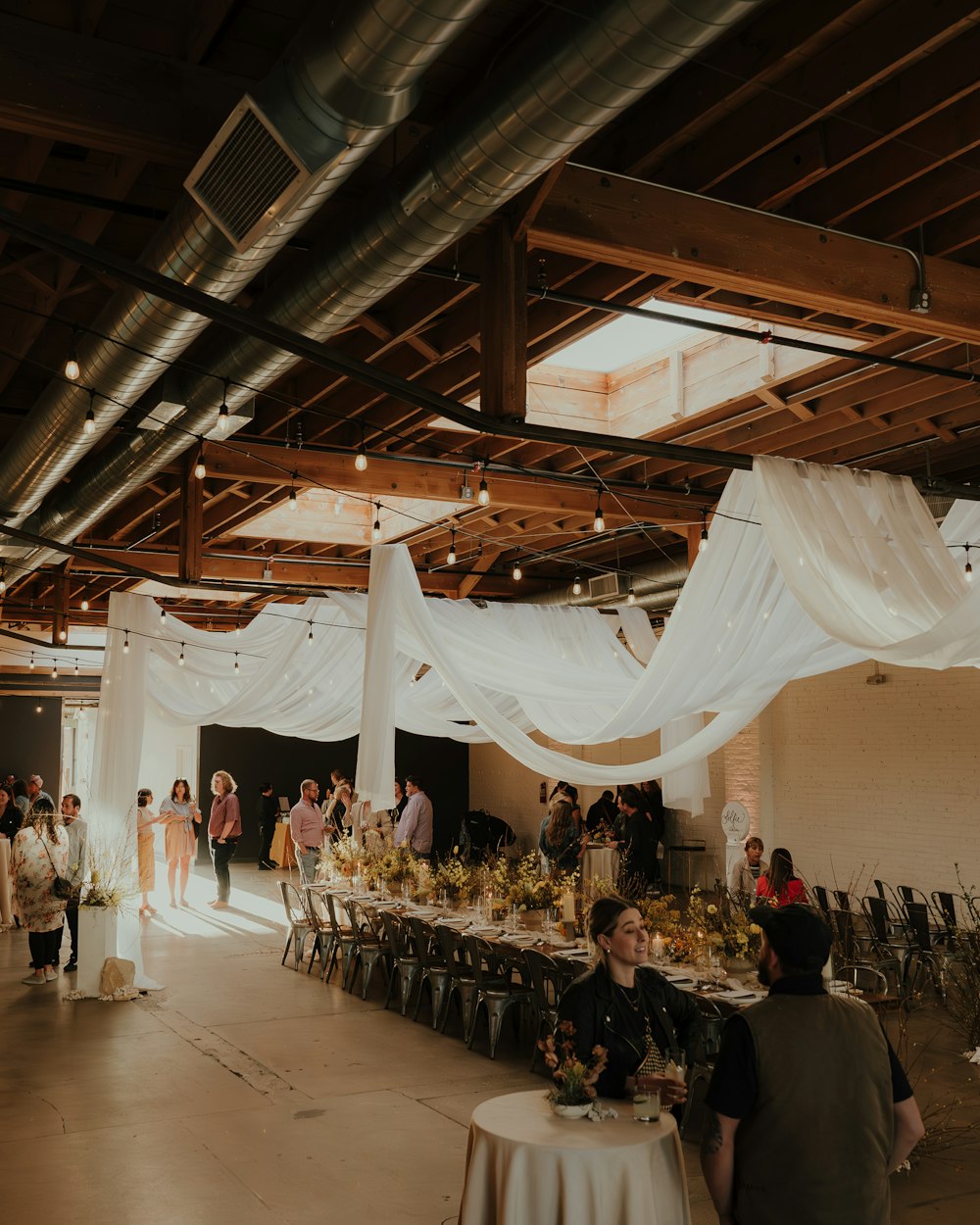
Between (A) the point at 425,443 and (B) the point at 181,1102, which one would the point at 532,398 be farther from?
(B) the point at 181,1102

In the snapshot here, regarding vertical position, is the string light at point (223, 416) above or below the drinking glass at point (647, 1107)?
above

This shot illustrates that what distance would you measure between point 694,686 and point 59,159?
435 cm

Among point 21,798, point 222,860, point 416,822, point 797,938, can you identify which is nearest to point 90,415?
point 797,938

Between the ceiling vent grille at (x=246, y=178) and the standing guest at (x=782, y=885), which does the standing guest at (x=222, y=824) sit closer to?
the standing guest at (x=782, y=885)

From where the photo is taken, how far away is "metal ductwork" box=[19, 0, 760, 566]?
266cm

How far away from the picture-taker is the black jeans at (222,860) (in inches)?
590

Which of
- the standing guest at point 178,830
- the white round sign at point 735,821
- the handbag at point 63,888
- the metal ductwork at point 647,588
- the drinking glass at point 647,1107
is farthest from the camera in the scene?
the standing guest at point 178,830

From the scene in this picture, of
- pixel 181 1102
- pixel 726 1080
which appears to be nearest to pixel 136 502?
pixel 181 1102

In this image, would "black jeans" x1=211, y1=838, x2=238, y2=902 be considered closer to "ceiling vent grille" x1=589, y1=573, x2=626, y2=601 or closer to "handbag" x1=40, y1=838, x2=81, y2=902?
"handbag" x1=40, y1=838, x2=81, y2=902

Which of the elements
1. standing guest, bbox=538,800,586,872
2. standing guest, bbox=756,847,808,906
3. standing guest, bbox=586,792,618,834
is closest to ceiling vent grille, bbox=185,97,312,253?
standing guest, bbox=756,847,808,906

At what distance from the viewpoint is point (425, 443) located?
8820 mm

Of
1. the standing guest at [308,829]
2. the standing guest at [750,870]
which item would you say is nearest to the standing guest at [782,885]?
the standing guest at [750,870]

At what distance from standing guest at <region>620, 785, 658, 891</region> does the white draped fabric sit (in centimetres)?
285

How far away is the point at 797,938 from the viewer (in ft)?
9.47
